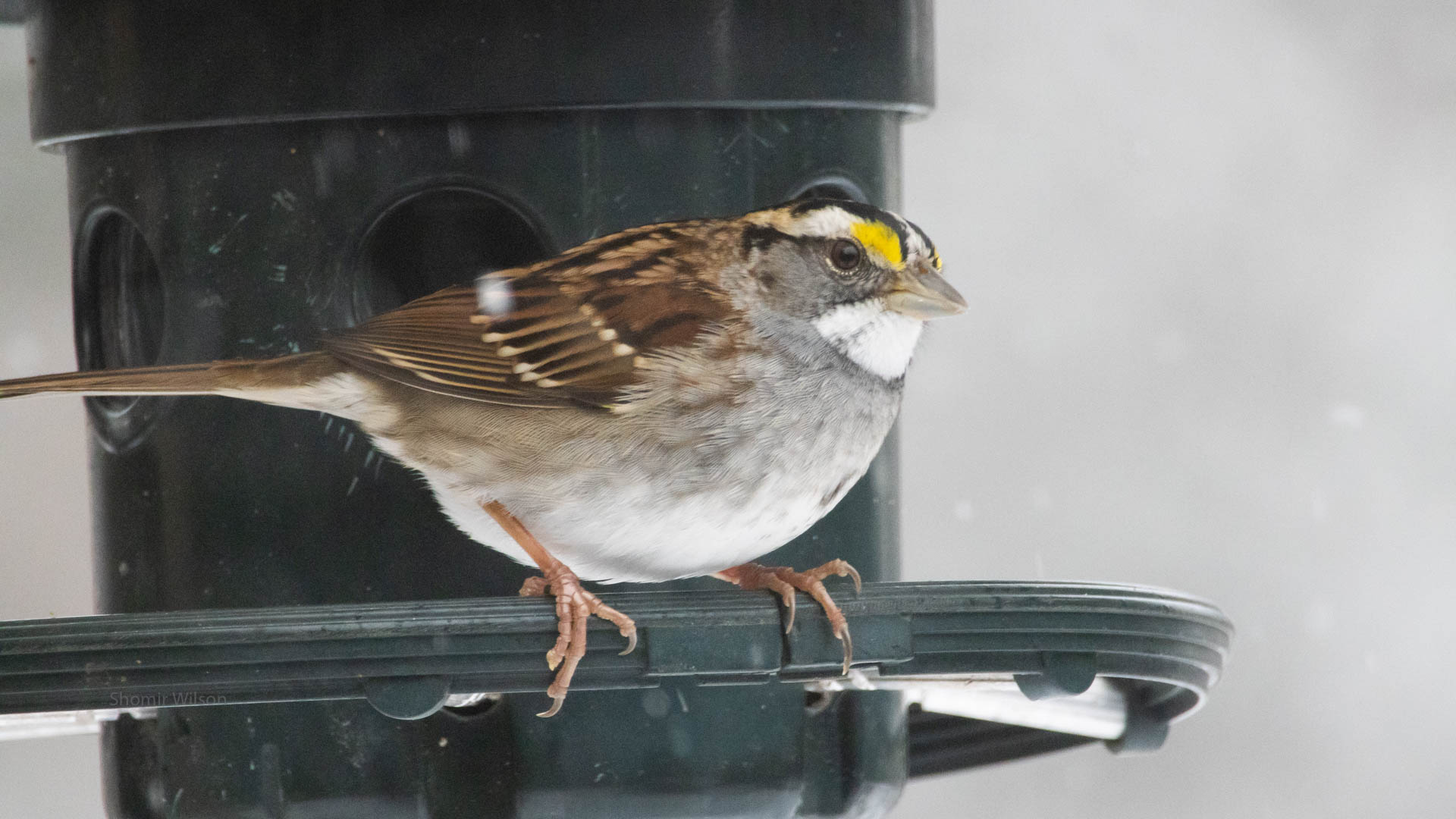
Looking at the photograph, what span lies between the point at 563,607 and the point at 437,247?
3.77ft

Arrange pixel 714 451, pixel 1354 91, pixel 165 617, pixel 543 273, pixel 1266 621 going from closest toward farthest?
pixel 165 617, pixel 714 451, pixel 543 273, pixel 1266 621, pixel 1354 91

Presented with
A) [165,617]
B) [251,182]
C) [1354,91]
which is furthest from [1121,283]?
Answer: [165,617]

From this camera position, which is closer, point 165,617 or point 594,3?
point 165,617

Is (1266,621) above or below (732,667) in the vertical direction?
below

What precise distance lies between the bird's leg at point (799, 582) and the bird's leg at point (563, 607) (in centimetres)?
28

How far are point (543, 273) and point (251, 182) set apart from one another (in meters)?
0.61

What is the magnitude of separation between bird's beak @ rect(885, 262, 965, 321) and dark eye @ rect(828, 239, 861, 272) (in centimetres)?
8

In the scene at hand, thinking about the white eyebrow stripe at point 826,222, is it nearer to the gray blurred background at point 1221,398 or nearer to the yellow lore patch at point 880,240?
the yellow lore patch at point 880,240

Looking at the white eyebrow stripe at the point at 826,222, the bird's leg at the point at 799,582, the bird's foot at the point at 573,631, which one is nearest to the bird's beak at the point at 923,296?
the white eyebrow stripe at the point at 826,222

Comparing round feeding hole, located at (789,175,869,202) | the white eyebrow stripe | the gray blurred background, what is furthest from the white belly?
the gray blurred background

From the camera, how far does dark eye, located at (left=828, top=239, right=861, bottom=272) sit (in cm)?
359

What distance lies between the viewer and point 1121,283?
8031 mm

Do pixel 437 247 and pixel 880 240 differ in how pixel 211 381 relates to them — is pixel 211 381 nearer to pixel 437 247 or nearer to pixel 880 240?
pixel 437 247

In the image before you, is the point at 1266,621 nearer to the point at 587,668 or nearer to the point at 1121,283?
the point at 1121,283
